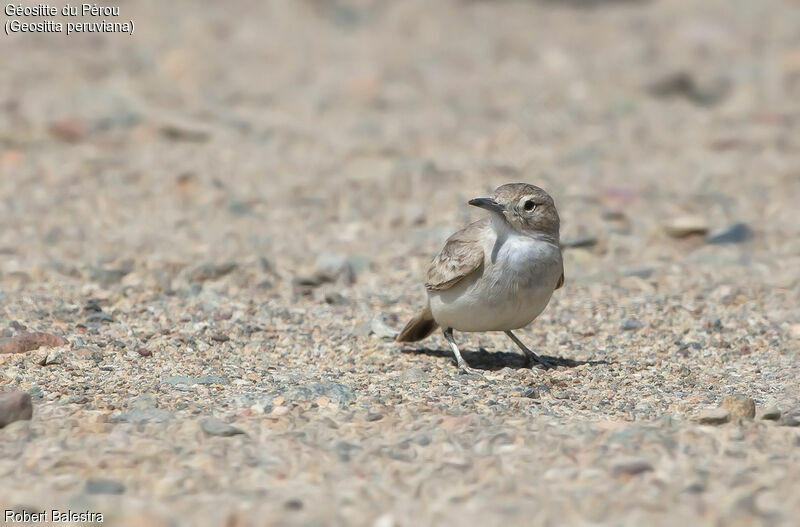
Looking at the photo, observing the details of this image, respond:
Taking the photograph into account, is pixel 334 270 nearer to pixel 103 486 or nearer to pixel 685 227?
pixel 685 227

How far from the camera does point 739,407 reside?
5.32 m

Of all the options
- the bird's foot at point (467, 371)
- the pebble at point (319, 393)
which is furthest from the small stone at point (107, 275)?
the bird's foot at point (467, 371)

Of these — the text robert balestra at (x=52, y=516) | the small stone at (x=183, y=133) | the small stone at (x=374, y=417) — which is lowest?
the text robert balestra at (x=52, y=516)

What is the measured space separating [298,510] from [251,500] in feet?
0.67

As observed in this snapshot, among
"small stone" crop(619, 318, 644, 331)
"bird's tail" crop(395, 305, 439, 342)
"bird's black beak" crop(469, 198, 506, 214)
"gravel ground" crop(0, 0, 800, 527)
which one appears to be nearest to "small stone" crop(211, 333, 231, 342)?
"gravel ground" crop(0, 0, 800, 527)

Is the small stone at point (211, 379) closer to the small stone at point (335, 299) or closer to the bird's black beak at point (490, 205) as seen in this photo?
the bird's black beak at point (490, 205)

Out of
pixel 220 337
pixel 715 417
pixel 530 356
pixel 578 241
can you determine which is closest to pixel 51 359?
pixel 220 337

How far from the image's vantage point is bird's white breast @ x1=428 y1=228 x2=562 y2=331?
624cm

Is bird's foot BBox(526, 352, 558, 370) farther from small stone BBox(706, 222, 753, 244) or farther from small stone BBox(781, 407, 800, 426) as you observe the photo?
small stone BBox(706, 222, 753, 244)

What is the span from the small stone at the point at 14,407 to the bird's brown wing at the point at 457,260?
229cm

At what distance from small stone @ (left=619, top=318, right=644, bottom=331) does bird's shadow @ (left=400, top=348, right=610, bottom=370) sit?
0.72 metres

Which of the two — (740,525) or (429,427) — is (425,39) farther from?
(740,525)

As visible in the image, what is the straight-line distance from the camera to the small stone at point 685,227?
931 cm

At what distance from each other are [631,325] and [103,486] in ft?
12.7
